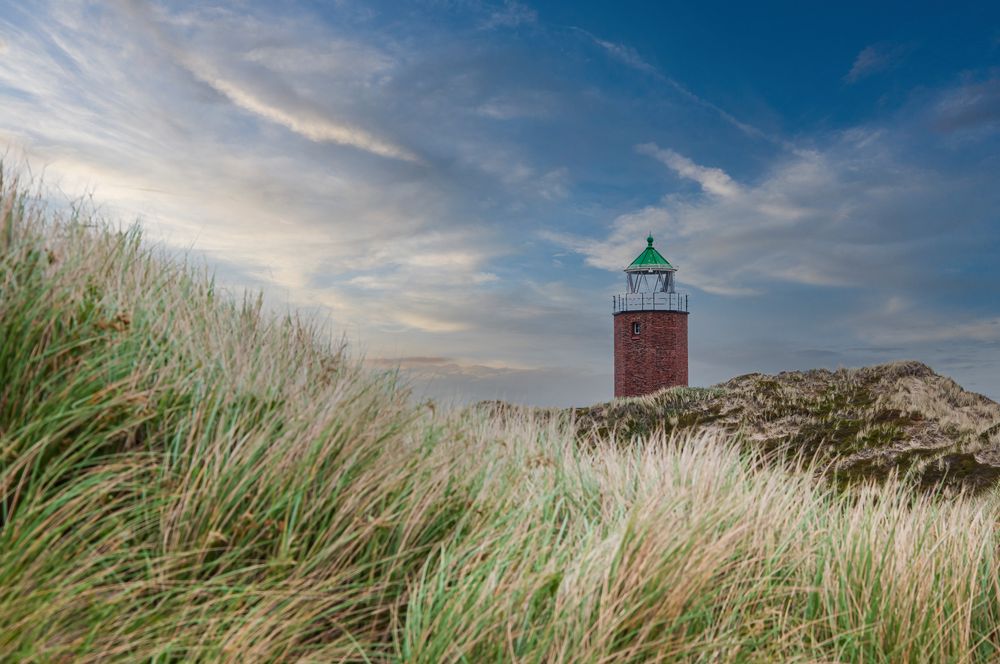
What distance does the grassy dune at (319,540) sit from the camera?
2.22 meters

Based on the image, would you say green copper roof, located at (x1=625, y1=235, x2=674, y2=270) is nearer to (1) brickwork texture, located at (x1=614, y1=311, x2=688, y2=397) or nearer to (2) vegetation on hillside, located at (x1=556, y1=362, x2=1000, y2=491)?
(1) brickwork texture, located at (x1=614, y1=311, x2=688, y2=397)

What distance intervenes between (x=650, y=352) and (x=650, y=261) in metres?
4.68

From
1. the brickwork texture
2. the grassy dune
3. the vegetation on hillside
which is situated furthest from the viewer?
the brickwork texture

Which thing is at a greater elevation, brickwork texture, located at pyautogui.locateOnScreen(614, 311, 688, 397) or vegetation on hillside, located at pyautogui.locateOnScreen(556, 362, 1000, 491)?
Result: brickwork texture, located at pyautogui.locateOnScreen(614, 311, 688, 397)

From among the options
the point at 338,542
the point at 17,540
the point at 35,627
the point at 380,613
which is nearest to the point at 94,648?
the point at 35,627

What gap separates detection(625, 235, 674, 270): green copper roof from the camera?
32.6m

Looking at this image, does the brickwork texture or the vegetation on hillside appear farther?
the brickwork texture

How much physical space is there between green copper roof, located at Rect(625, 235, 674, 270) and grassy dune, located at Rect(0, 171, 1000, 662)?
2941cm

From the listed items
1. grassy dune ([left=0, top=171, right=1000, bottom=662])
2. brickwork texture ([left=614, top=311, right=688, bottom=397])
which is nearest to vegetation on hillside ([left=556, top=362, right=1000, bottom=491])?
grassy dune ([left=0, top=171, right=1000, bottom=662])

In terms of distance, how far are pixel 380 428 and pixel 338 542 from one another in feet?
2.69

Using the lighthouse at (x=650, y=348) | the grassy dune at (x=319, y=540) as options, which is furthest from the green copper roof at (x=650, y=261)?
the grassy dune at (x=319, y=540)

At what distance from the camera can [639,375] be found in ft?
99.6

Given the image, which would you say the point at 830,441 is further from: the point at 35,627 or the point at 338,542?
the point at 35,627

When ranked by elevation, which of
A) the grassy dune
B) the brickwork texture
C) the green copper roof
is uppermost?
the green copper roof
